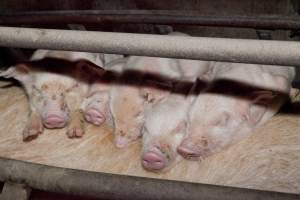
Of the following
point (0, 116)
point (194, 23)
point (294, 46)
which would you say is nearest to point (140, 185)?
point (294, 46)

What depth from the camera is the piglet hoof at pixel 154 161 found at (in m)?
1.65

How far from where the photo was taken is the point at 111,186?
1353mm

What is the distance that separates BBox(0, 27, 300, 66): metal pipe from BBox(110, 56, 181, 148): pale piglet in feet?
1.84

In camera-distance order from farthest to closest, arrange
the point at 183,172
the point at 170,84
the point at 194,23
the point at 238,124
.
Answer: the point at 194,23 < the point at 170,84 < the point at 238,124 < the point at 183,172

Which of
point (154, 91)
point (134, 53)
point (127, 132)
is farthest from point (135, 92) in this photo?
point (134, 53)

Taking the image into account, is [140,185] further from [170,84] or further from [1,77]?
[1,77]

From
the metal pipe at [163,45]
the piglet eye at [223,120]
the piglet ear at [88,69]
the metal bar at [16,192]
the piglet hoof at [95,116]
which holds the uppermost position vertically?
the metal pipe at [163,45]

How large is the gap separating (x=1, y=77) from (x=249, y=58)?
1.63 m

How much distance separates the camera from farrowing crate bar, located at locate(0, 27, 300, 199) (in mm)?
1225

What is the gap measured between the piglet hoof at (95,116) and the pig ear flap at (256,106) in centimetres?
61

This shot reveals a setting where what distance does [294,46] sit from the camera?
3.89ft

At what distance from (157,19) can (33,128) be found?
0.95m

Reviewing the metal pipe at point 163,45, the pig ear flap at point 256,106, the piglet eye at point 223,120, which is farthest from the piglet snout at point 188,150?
the metal pipe at point 163,45

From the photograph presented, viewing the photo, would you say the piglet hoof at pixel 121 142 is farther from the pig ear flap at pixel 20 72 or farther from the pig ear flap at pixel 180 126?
the pig ear flap at pixel 20 72
